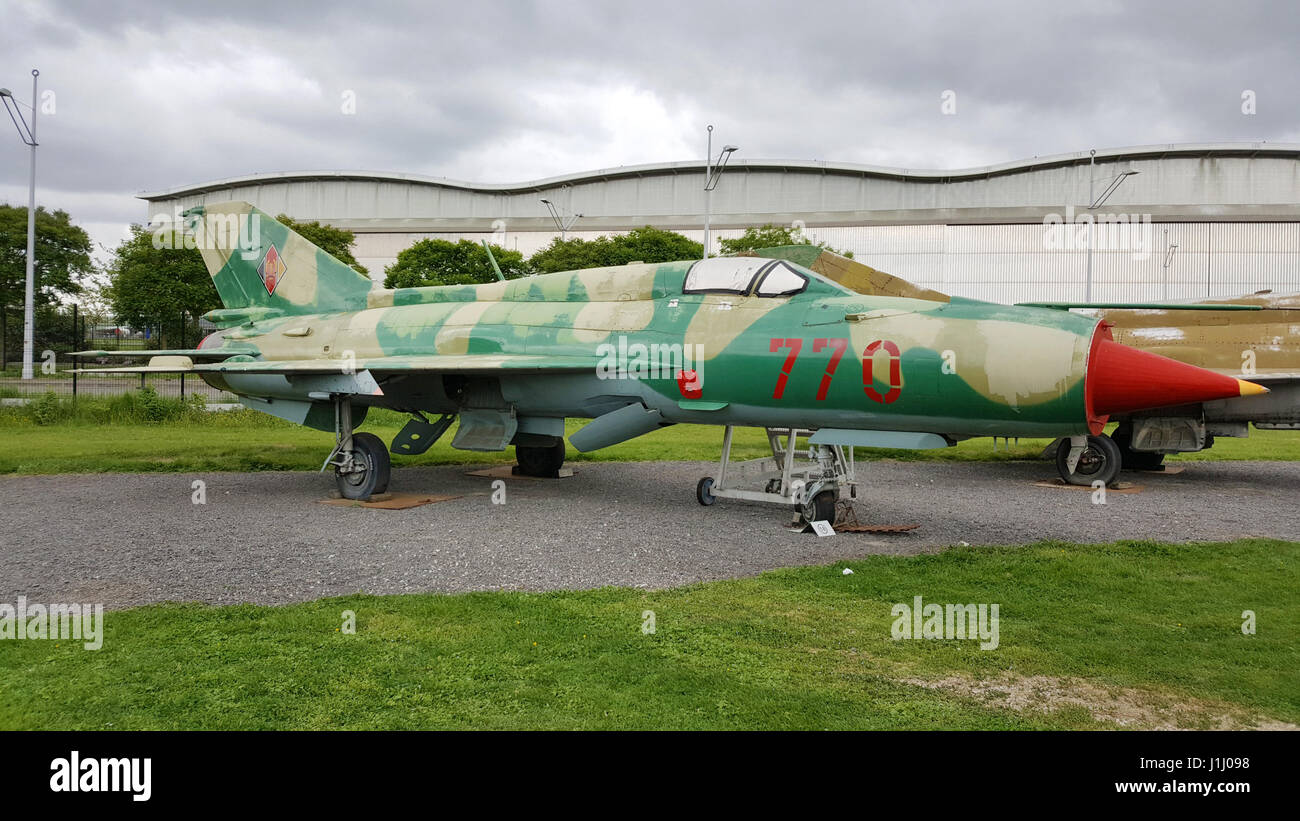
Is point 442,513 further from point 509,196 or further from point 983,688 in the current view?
point 509,196

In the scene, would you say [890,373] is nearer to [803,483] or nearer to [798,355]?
[798,355]

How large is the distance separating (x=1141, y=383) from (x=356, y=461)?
8.69 meters

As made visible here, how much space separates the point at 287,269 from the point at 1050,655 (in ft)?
40.1

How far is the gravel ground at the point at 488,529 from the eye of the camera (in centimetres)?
662

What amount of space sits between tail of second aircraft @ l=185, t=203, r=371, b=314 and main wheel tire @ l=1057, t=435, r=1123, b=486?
1123 cm

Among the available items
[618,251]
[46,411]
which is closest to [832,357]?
[46,411]

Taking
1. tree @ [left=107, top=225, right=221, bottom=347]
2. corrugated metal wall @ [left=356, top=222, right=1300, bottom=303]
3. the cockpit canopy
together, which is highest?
corrugated metal wall @ [left=356, top=222, right=1300, bottom=303]

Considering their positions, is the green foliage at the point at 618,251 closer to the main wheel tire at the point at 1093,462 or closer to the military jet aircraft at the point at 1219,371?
the military jet aircraft at the point at 1219,371

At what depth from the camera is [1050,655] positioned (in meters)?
4.85

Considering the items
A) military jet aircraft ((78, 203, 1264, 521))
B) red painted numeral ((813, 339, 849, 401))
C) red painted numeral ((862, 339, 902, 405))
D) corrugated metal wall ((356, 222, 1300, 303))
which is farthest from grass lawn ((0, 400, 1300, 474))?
corrugated metal wall ((356, 222, 1300, 303))

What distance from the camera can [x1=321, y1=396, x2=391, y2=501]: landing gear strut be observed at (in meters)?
10.7

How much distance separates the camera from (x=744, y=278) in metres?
9.44

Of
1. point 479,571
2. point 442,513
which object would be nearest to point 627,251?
point 442,513

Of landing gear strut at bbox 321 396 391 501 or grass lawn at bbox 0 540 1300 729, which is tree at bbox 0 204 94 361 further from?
grass lawn at bbox 0 540 1300 729
